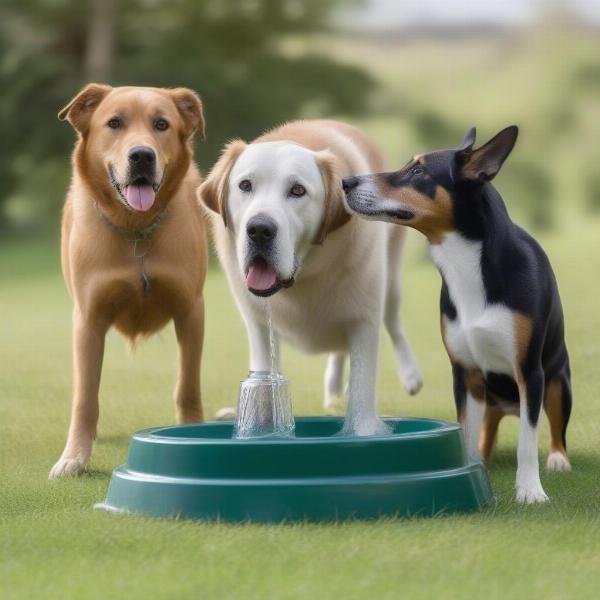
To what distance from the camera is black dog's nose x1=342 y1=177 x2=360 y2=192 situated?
4.04 meters

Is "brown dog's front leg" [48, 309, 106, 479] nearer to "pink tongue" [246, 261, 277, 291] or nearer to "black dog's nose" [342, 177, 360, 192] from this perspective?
"pink tongue" [246, 261, 277, 291]

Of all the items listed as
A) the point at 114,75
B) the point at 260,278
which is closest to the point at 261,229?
the point at 260,278

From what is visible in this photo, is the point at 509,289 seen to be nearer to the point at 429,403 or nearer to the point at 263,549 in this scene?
the point at 263,549

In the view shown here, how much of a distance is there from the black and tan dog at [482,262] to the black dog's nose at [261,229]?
34cm

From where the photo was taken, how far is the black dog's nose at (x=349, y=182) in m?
4.04

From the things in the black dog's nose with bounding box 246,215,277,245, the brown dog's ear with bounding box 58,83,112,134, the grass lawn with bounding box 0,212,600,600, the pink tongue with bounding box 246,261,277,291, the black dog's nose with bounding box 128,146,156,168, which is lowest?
the grass lawn with bounding box 0,212,600,600

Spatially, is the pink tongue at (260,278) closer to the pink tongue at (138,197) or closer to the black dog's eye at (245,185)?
the black dog's eye at (245,185)

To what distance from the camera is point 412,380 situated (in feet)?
19.2

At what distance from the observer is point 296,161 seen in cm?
406

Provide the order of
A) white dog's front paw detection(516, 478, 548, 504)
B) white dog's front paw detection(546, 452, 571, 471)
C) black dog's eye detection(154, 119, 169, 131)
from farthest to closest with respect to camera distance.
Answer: black dog's eye detection(154, 119, 169, 131), white dog's front paw detection(546, 452, 571, 471), white dog's front paw detection(516, 478, 548, 504)

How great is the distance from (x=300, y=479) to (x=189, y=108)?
2.03m

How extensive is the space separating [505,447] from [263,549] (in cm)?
234

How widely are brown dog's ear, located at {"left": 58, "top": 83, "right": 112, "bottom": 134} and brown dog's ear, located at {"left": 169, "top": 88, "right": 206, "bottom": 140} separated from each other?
32cm

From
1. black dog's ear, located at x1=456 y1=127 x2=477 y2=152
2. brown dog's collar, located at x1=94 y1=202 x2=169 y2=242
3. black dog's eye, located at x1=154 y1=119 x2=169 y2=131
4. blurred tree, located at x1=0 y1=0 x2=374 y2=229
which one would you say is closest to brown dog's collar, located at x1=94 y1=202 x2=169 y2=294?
brown dog's collar, located at x1=94 y1=202 x2=169 y2=242
